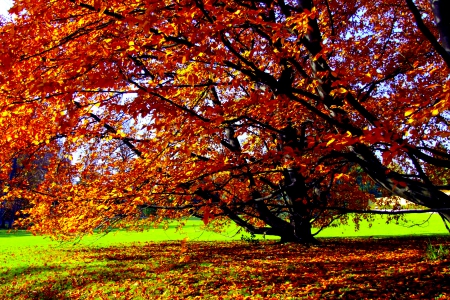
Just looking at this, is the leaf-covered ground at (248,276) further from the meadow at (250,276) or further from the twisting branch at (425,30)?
the twisting branch at (425,30)

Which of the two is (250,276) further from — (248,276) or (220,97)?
(220,97)

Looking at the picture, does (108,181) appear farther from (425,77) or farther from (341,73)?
(425,77)

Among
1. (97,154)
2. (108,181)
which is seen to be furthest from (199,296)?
(97,154)

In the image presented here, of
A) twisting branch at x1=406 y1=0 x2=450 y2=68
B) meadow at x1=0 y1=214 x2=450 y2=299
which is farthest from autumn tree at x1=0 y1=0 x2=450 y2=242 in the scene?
meadow at x1=0 y1=214 x2=450 y2=299

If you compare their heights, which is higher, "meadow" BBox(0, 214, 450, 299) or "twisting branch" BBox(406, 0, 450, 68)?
"twisting branch" BBox(406, 0, 450, 68)

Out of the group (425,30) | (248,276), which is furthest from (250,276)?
(425,30)

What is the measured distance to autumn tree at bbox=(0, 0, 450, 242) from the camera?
3916 mm

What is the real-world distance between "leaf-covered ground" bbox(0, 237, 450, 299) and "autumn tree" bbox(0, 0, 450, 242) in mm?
1507

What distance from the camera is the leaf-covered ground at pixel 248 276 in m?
7.09

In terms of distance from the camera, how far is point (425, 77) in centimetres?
961

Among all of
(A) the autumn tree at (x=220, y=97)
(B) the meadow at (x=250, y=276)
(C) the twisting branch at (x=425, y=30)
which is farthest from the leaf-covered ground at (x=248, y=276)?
(C) the twisting branch at (x=425, y=30)

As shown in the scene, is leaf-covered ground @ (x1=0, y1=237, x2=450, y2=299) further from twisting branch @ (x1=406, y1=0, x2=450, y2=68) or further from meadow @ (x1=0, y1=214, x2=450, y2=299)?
twisting branch @ (x1=406, y1=0, x2=450, y2=68)

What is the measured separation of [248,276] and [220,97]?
7.15m

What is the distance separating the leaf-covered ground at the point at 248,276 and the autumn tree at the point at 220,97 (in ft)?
4.94
